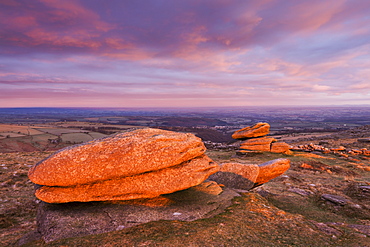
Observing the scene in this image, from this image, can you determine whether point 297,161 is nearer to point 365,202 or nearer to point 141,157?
point 365,202

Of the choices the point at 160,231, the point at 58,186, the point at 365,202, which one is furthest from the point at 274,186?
the point at 58,186

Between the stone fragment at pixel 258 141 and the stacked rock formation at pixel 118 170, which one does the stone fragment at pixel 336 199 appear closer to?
the stacked rock formation at pixel 118 170

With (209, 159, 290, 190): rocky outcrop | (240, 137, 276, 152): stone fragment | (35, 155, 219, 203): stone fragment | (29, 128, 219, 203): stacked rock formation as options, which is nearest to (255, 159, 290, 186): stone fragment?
(209, 159, 290, 190): rocky outcrop

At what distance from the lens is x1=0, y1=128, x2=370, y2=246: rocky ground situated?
8.48 m

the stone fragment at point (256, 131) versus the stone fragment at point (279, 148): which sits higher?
the stone fragment at point (256, 131)

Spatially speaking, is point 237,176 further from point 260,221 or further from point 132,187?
point 132,187

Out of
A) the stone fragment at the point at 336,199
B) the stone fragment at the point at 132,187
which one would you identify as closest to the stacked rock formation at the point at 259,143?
the stone fragment at the point at 336,199

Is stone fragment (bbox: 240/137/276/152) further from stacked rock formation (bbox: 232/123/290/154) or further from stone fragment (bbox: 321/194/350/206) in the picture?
stone fragment (bbox: 321/194/350/206)

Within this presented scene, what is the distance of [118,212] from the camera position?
35.1 feet

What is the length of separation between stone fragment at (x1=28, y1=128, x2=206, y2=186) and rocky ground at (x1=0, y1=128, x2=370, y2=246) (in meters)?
3.32

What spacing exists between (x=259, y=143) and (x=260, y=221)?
2831cm

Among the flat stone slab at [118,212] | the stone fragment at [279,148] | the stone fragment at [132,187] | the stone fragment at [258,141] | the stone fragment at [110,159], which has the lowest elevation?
the stone fragment at [279,148]

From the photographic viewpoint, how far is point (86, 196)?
11.3 metres

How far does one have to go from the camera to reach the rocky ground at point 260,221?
848cm
